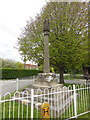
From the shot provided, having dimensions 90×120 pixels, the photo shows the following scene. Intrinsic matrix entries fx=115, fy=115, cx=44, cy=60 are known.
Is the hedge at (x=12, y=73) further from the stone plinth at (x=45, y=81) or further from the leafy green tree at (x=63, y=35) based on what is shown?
the stone plinth at (x=45, y=81)

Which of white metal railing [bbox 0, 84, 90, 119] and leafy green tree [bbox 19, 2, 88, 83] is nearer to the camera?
white metal railing [bbox 0, 84, 90, 119]

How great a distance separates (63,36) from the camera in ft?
31.2

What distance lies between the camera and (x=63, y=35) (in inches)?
386

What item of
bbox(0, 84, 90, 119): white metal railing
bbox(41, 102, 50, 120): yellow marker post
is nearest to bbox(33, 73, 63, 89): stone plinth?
bbox(0, 84, 90, 119): white metal railing

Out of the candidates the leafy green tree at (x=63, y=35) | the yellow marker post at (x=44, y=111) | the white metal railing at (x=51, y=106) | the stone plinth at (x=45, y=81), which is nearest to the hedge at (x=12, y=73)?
the leafy green tree at (x=63, y=35)

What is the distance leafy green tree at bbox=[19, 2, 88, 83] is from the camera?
9.43 metres

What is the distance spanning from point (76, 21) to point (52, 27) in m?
2.14

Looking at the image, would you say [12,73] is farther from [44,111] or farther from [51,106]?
[44,111]

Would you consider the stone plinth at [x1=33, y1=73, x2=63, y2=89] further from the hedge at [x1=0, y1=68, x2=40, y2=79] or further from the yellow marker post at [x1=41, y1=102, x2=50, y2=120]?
the hedge at [x1=0, y1=68, x2=40, y2=79]

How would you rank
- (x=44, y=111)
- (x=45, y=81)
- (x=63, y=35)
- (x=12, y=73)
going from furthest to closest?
1. (x=12, y=73)
2. (x=63, y=35)
3. (x=45, y=81)
4. (x=44, y=111)

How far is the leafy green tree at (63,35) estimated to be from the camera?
30.9 feet

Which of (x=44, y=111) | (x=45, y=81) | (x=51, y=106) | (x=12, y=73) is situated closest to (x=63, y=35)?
(x=45, y=81)

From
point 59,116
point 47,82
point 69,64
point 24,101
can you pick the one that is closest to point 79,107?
point 59,116

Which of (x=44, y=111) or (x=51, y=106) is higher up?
(x=44, y=111)
